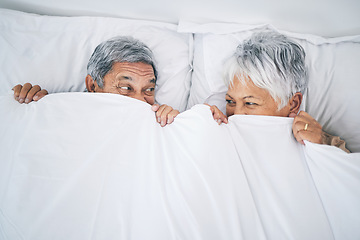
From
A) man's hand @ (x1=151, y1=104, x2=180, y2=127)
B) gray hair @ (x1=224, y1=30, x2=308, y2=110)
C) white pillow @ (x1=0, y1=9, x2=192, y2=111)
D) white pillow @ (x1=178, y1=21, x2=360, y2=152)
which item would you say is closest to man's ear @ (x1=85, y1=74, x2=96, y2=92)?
white pillow @ (x1=0, y1=9, x2=192, y2=111)

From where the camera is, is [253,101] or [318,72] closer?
[253,101]

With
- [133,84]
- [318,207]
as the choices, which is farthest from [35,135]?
[318,207]

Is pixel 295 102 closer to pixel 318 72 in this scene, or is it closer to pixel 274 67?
pixel 274 67

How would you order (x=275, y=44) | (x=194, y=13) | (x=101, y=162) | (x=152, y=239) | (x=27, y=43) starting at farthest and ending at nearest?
(x=194, y=13)
(x=27, y=43)
(x=275, y=44)
(x=101, y=162)
(x=152, y=239)

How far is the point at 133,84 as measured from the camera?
1140 millimetres

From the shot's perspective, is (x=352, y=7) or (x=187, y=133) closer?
(x=187, y=133)

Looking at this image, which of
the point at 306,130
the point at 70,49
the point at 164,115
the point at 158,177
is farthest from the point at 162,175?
the point at 70,49

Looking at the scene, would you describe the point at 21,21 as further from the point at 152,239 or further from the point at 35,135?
the point at 152,239

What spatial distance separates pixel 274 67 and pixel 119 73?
73cm

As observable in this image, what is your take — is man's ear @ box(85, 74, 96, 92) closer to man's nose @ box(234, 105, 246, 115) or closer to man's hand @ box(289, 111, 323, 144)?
man's nose @ box(234, 105, 246, 115)

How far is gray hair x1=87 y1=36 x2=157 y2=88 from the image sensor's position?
1.15 metres

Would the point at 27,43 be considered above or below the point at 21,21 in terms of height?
below

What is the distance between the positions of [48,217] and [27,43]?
40.9 inches

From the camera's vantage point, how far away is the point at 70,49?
4.43ft
